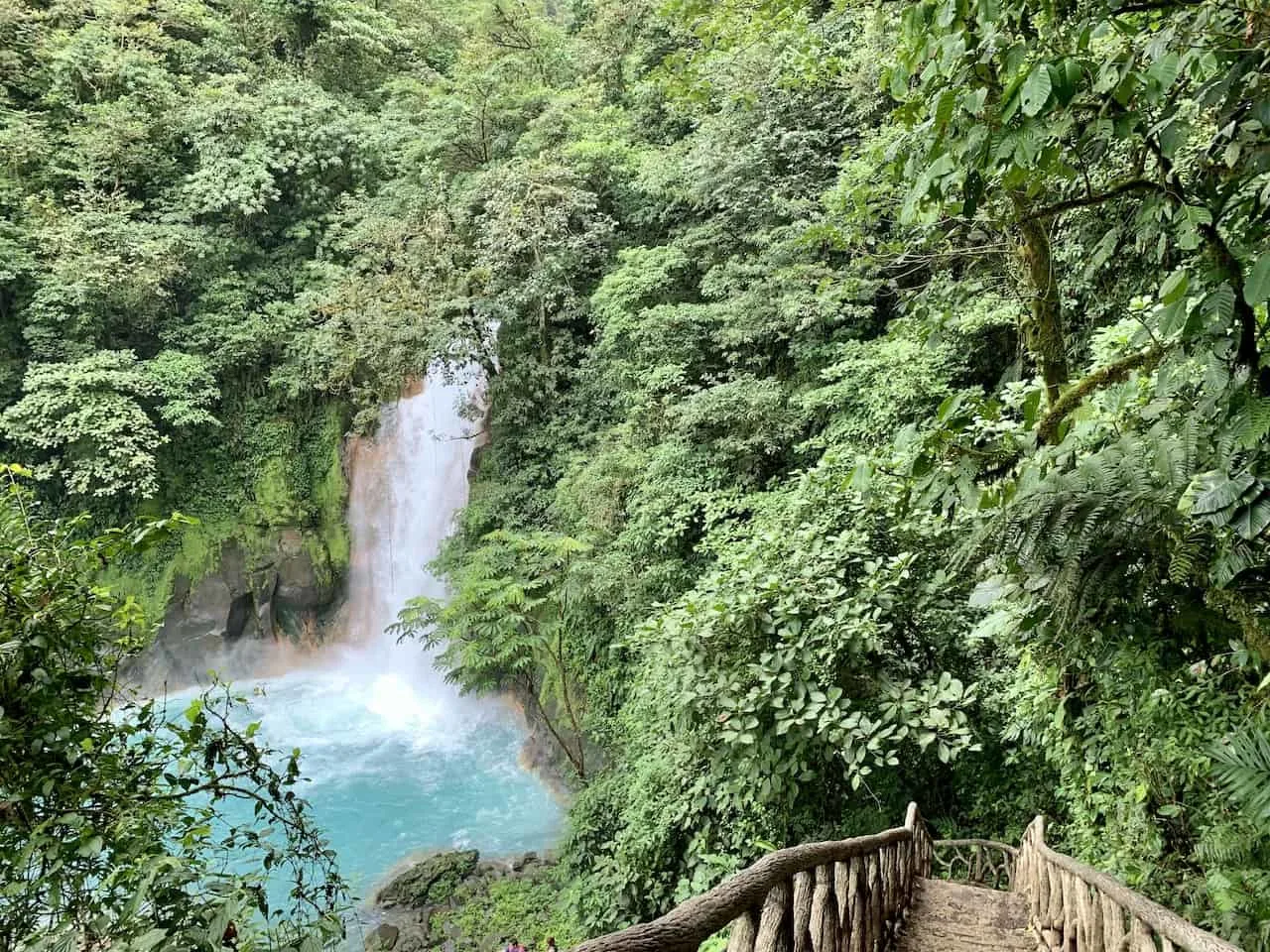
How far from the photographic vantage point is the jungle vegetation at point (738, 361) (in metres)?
2.07

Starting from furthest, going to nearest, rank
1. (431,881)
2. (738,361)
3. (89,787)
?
(738,361)
(431,881)
(89,787)

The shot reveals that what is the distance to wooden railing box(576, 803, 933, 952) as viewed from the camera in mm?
1385

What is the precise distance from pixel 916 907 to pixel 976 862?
1307 millimetres

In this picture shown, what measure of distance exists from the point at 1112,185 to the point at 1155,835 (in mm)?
2720

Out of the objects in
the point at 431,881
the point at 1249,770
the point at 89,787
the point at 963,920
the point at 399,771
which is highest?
the point at 1249,770

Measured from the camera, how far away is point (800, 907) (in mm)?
2061

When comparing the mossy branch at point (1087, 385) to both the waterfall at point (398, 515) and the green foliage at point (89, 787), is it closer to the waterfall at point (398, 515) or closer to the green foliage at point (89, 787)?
the green foliage at point (89, 787)

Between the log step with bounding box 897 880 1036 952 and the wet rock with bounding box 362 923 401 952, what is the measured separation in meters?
5.68

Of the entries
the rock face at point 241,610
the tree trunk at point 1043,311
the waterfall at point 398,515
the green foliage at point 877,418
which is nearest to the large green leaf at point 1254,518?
the green foliage at point 877,418

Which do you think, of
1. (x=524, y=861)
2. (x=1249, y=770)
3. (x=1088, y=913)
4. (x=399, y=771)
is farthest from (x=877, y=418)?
(x=399, y=771)

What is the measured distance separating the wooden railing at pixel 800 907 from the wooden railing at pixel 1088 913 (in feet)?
2.31

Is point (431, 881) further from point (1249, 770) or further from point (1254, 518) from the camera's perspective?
point (1254, 518)

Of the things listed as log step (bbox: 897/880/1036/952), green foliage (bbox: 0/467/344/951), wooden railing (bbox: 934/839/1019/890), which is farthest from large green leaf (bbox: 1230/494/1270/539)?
wooden railing (bbox: 934/839/1019/890)

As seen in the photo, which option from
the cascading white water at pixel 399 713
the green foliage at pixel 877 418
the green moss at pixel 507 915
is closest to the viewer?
the green foliage at pixel 877 418
